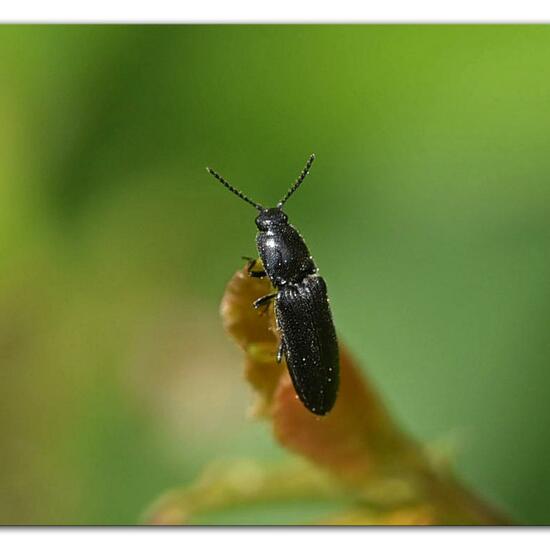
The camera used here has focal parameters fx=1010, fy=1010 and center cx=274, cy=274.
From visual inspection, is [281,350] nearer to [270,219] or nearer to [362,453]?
[362,453]

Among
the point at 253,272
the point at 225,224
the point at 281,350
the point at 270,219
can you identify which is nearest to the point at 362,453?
the point at 281,350

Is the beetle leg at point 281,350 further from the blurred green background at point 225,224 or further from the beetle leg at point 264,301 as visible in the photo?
the blurred green background at point 225,224

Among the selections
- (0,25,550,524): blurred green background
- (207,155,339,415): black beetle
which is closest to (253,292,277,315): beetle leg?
(207,155,339,415): black beetle

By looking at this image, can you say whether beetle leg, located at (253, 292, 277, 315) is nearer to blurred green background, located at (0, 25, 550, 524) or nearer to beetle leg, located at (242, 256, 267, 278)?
beetle leg, located at (242, 256, 267, 278)

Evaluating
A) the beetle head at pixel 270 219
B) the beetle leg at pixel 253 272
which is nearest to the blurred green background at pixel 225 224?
the beetle head at pixel 270 219

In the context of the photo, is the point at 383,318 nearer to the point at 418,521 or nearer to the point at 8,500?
the point at 418,521
